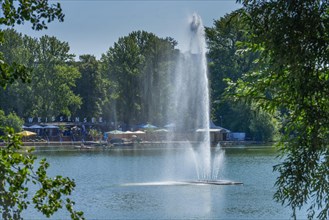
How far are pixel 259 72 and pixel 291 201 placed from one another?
223 centimetres

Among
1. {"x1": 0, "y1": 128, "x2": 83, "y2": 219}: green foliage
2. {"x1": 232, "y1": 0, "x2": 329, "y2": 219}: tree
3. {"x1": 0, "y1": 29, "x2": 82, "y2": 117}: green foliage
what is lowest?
{"x1": 0, "y1": 128, "x2": 83, "y2": 219}: green foliage

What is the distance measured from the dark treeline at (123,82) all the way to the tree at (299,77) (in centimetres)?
6438

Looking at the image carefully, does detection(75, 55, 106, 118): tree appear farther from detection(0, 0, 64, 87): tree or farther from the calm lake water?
detection(0, 0, 64, 87): tree

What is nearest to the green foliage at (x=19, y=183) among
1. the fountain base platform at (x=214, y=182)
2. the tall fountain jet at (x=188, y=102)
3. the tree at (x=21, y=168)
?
the tree at (x=21, y=168)

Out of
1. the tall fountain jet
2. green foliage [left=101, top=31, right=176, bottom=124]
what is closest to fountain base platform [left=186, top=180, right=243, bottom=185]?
the tall fountain jet

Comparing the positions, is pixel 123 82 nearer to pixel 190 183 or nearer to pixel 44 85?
pixel 44 85

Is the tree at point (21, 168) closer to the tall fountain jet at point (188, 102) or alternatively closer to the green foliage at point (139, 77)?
the tall fountain jet at point (188, 102)

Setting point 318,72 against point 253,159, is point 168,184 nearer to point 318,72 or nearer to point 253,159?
point 253,159

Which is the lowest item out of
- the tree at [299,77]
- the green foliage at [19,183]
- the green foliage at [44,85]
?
the green foliage at [19,183]

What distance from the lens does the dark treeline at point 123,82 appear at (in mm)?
76875

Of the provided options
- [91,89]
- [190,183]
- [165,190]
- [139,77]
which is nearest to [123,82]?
[139,77]

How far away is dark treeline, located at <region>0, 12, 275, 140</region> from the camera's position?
76.9 m

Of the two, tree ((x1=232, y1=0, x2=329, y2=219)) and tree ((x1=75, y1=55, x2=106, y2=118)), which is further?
tree ((x1=75, y1=55, x2=106, y2=118))

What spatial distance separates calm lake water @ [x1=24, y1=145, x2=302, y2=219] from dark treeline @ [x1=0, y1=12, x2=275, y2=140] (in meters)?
27.4
